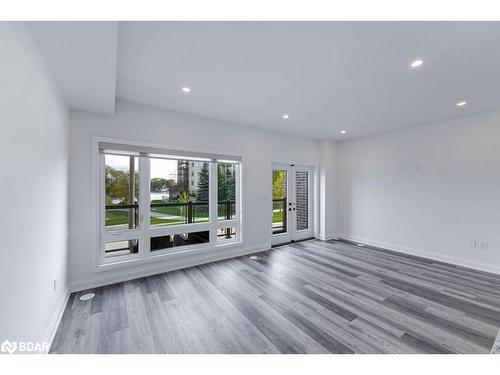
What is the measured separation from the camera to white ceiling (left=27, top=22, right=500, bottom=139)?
1702 millimetres

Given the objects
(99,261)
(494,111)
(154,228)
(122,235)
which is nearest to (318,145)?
(494,111)

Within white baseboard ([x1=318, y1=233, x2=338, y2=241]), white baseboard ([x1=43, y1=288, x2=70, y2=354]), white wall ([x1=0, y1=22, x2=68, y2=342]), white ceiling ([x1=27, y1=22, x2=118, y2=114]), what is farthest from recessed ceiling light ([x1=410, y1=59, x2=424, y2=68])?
white baseboard ([x1=43, y1=288, x2=70, y2=354])

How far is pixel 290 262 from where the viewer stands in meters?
3.94

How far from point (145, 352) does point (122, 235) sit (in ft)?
6.39

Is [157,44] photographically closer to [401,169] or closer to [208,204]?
[208,204]

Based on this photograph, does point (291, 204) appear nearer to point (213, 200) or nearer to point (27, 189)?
point (213, 200)

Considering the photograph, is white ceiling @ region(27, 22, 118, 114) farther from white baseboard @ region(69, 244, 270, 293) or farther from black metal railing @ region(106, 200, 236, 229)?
white baseboard @ region(69, 244, 270, 293)

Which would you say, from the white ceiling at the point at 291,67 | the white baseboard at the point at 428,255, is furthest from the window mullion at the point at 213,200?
the white baseboard at the point at 428,255

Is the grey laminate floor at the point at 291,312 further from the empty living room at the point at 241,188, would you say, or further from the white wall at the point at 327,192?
the white wall at the point at 327,192

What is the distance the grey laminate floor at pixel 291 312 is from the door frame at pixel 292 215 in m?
1.55

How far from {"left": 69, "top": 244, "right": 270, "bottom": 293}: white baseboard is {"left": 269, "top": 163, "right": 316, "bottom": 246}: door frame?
634 millimetres

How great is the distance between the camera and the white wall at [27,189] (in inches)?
45.8

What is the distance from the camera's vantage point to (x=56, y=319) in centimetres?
211

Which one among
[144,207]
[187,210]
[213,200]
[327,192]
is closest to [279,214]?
[327,192]
